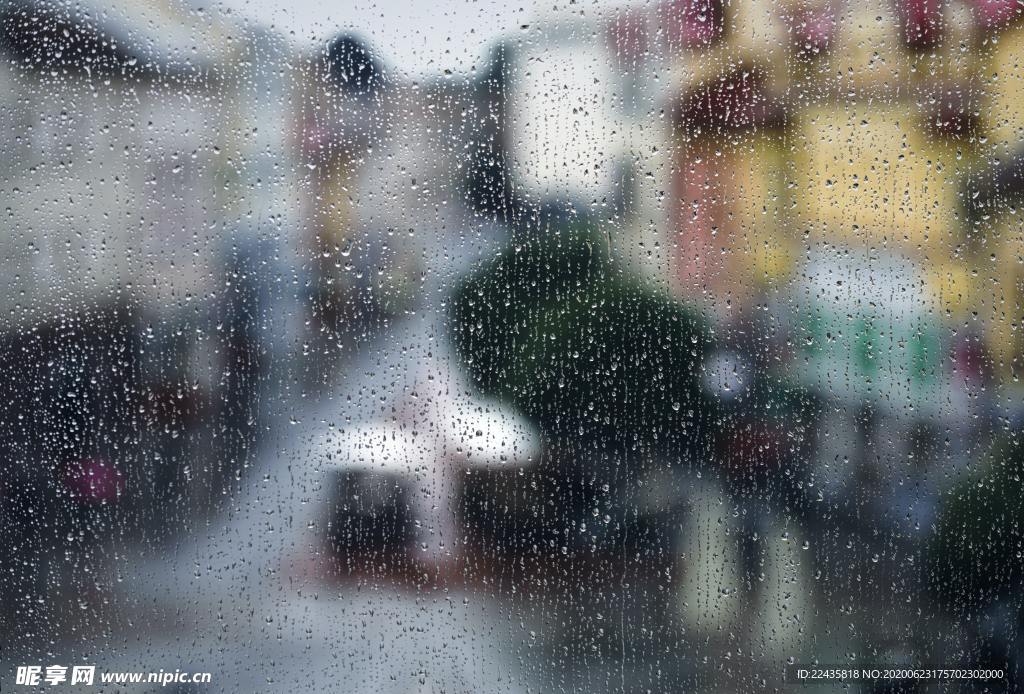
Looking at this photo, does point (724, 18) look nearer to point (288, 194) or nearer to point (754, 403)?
point (754, 403)

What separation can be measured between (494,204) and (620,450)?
0.52 meters

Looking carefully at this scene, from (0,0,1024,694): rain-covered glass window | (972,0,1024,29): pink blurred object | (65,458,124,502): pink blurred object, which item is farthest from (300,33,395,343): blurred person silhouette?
(972,0,1024,29): pink blurred object

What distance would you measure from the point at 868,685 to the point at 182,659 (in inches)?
50.6

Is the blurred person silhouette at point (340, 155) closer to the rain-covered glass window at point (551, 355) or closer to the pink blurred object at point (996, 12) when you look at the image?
the rain-covered glass window at point (551, 355)

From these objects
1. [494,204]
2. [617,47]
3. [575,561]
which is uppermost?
[617,47]

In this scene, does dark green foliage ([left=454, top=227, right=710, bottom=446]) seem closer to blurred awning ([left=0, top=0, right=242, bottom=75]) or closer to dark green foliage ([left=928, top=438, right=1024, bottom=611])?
dark green foliage ([left=928, top=438, right=1024, bottom=611])

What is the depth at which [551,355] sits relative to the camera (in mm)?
1487

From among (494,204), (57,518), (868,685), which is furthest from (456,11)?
(868,685)

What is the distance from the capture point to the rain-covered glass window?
1.48m

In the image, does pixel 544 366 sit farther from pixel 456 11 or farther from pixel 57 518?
pixel 57 518

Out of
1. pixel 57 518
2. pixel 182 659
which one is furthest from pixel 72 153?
pixel 182 659

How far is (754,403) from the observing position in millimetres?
1484

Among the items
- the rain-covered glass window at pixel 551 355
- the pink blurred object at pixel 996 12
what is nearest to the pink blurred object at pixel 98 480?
the rain-covered glass window at pixel 551 355

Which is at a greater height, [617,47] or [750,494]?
[617,47]
